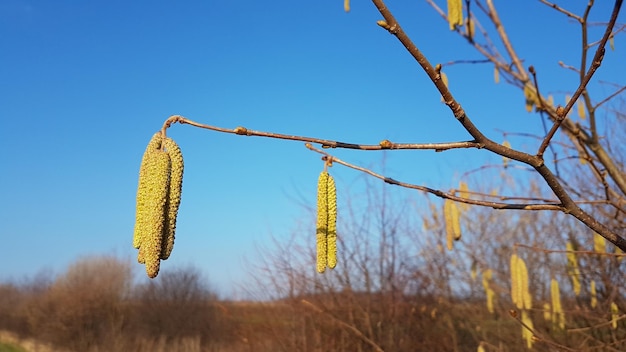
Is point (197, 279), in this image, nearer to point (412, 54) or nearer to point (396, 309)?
point (396, 309)

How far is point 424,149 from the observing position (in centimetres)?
89

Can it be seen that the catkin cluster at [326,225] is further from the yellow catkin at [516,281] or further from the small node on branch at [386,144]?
the yellow catkin at [516,281]

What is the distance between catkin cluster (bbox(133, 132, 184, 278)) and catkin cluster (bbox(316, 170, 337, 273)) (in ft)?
1.01

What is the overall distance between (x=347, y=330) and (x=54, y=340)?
12.0 meters

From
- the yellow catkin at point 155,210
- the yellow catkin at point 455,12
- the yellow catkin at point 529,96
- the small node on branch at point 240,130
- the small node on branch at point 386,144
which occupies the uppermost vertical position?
the yellow catkin at point 455,12

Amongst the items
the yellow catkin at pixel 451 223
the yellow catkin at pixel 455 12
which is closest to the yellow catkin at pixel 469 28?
the yellow catkin at pixel 455 12

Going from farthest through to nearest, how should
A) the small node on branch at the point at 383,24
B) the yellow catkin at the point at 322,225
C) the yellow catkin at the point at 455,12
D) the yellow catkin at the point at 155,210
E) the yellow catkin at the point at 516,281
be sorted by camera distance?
the yellow catkin at the point at 516,281, the yellow catkin at the point at 455,12, the yellow catkin at the point at 322,225, the yellow catkin at the point at 155,210, the small node on branch at the point at 383,24

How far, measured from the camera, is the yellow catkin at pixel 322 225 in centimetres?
109

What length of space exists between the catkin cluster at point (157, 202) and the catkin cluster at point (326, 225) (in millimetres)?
307

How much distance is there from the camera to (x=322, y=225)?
110 centimetres

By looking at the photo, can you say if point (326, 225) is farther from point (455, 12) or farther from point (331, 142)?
point (455, 12)

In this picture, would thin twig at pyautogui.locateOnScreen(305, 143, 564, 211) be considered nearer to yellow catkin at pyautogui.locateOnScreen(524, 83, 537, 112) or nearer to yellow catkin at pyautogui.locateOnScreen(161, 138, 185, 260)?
yellow catkin at pyautogui.locateOnScreen(161, 138, 185, 260)

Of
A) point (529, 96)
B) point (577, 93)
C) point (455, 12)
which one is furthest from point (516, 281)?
point (577, 93)

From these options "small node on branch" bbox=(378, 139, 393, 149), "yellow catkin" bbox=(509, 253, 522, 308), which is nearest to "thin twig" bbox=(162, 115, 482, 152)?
"small node on branch" bbox=(378, 139, 393, 149)
